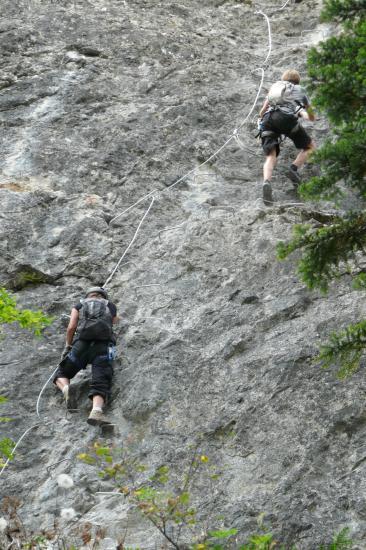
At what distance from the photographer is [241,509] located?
6980 mm

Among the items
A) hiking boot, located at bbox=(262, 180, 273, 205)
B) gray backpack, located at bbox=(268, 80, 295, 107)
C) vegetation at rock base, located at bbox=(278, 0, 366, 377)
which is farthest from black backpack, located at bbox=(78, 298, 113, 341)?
gray backpack, located at bbox=(268, 80, 295, 107)

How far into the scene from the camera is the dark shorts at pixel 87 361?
8820mm

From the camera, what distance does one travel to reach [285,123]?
1116 cm

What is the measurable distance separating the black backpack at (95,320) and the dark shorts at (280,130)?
3.41 meters

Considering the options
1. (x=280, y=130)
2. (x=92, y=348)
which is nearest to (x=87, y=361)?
(x=92, y=348)

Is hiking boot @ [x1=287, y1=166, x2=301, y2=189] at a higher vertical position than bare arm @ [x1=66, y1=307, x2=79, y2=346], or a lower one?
higher

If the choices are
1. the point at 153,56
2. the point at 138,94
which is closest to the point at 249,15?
the point at 153,56

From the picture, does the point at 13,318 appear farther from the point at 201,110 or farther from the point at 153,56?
the point at 153,56

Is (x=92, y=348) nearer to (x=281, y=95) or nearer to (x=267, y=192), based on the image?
(x=267, y=192)

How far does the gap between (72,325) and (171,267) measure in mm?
1556

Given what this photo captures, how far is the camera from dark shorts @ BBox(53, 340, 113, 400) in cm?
882

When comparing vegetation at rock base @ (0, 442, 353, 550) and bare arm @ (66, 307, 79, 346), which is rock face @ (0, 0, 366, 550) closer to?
vegetation at rock base @ (0, 442, 353, 550)

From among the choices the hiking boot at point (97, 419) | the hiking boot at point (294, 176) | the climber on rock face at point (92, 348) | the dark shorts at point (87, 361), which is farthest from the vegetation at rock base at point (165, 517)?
the hiking boot at point (294, 176)

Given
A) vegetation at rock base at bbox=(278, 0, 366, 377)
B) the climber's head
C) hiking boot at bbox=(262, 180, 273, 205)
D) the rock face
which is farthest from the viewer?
hiking boot at bbox=(262, 180, 273, 205)
